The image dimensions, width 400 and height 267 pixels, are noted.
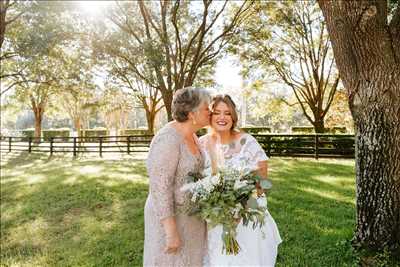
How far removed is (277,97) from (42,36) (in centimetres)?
1924

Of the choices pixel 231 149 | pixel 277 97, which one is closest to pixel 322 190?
pixel 231 149

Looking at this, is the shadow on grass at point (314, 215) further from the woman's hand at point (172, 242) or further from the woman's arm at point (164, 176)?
the woman's arm at point (164, 176)

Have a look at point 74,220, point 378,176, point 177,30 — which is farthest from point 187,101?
point 177,30

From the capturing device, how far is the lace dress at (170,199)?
2770 millimetres

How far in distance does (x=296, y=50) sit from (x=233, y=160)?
73.7 feet

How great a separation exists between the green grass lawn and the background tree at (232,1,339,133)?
10714mm

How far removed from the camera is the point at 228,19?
65.9ft

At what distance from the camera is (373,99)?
4.60 m

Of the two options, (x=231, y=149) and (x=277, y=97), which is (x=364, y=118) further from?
(x=277, y=97)

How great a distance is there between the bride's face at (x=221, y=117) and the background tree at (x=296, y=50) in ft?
52.6

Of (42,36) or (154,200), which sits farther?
(42,36)

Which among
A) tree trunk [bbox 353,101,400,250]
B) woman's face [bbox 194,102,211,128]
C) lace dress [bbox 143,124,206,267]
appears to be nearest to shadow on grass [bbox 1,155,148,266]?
lace dress [bbox 143,124,206,267]

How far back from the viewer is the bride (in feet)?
11.6

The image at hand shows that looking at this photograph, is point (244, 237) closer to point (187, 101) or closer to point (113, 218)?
point (187, 101)
